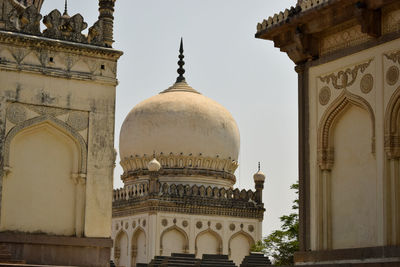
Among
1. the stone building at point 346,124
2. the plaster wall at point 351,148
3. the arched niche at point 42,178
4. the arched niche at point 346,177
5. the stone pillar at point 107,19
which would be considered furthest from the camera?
the stone pillar at point 107,19

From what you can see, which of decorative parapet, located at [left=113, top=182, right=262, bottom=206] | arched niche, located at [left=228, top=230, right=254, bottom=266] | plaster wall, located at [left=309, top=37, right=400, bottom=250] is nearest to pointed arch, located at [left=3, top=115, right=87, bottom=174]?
plaster wall, located at [left=309, top=37, right=400, bottom=250]

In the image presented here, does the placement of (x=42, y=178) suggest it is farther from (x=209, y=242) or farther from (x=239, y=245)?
(x=239, y=245)

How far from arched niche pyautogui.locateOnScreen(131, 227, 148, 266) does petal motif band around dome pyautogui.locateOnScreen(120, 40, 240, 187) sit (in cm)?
251

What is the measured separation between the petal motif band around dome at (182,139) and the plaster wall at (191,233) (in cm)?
203

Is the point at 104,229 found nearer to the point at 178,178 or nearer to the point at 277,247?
the point at 277,247

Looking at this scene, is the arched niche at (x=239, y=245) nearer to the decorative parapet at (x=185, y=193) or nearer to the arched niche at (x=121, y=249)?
the decorative parapet at (x=185, y=193)

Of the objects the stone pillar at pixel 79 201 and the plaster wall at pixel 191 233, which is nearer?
the stone pillar at pixel 79 201

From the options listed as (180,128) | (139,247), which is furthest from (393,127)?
(180,128)

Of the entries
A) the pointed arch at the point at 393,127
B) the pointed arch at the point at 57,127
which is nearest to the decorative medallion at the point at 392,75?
the pointed arch at the point at 393,127

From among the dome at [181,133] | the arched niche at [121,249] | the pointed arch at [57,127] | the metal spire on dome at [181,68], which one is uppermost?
the metal spire on dome at [181,68]

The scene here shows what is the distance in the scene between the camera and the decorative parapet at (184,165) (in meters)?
33.1

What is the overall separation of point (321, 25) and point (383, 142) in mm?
2096

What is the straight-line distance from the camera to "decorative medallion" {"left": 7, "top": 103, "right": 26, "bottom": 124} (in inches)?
560

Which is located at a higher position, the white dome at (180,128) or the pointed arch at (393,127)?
the white dome at (180,128)
